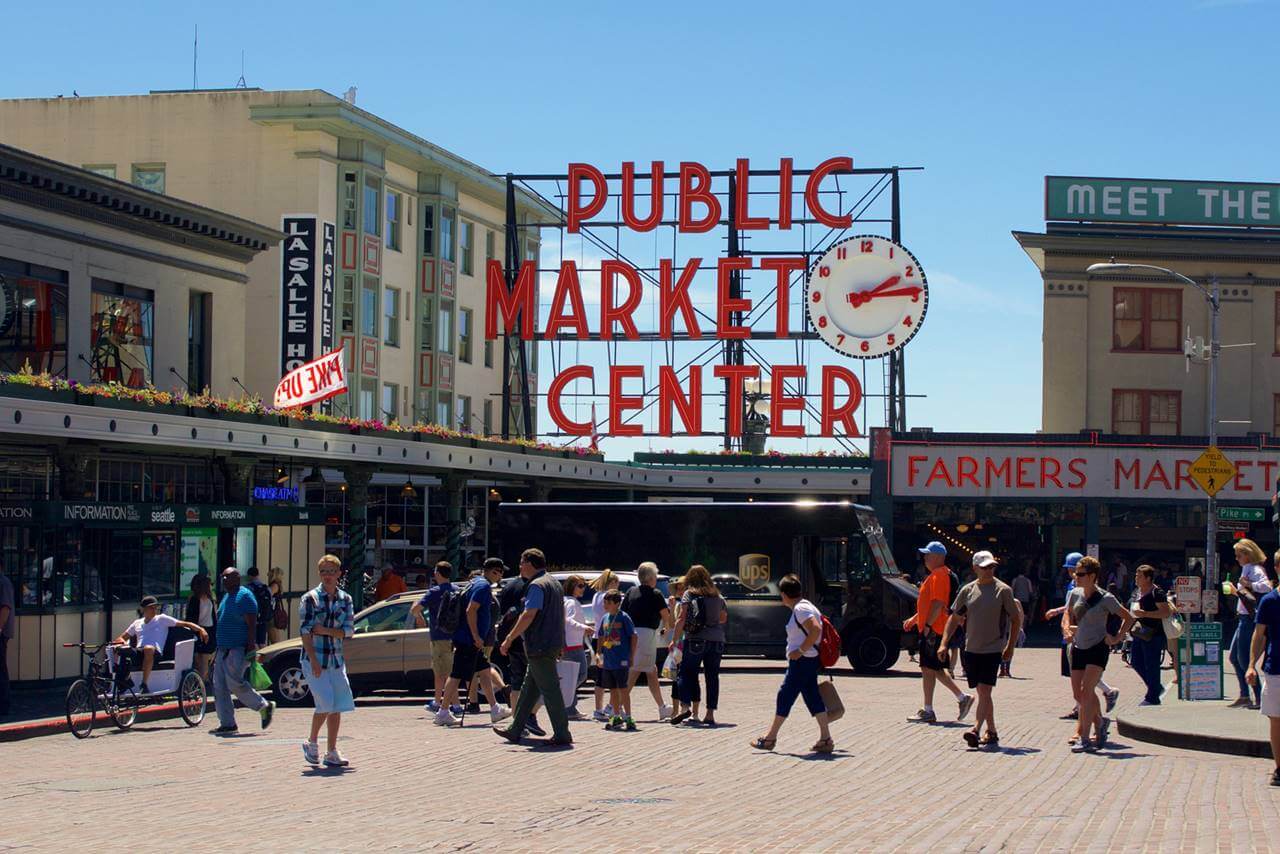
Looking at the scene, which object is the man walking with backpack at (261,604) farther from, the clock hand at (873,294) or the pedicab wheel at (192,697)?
the clock hand at (873,294)

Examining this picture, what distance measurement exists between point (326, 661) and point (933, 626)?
7958mm

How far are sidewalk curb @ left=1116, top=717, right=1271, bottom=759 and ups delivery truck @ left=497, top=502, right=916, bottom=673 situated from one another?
11.9m

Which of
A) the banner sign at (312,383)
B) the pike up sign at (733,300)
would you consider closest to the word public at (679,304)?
the pike up sign at (733,300)

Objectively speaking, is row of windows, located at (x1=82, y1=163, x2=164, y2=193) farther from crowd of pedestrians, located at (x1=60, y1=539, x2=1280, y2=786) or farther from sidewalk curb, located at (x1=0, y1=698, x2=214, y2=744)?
sidewalk curb, located at (x1=0, y1=698, x2=214, y2=744)

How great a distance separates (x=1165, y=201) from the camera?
53.3 m

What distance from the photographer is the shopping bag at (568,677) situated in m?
19.1

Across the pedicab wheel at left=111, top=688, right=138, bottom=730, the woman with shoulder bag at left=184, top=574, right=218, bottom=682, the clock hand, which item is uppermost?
the clock hand

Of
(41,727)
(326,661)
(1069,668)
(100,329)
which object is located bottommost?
Result: (41,727)

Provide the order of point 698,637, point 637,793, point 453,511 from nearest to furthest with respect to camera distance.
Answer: point 637,793 → point 698,637 → point 453,511

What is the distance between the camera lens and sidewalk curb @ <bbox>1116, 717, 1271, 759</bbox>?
16484 millimetres

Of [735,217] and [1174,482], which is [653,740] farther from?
[735,217]

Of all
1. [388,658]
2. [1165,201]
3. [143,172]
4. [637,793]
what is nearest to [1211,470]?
[388,658]

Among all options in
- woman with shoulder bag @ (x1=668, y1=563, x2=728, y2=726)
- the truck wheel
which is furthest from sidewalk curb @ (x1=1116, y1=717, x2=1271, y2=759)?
the truck wheel

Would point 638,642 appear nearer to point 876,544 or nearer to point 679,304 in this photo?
point 876,544
